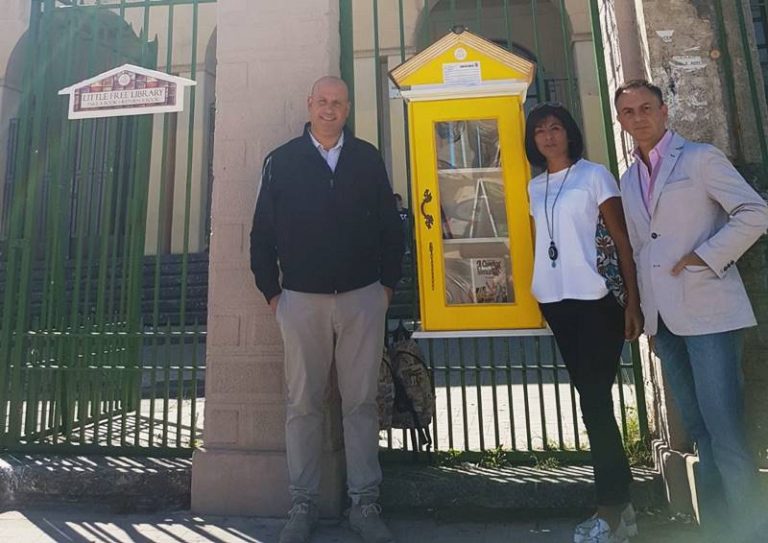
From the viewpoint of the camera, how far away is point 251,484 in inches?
129

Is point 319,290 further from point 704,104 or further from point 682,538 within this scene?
point 704,104

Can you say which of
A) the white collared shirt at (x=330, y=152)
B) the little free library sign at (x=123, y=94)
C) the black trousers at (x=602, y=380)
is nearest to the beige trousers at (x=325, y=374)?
the white collared shirt at (x=330, y=152)

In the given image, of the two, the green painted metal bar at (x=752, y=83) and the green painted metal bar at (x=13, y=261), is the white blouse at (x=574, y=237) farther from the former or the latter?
the green painted metal bar at (x=13, y=261)

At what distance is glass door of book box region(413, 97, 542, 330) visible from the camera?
3064 mm

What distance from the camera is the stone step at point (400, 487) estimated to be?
10.5ft

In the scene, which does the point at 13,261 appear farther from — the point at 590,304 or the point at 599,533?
the point at 599,533

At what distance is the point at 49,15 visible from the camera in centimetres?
436

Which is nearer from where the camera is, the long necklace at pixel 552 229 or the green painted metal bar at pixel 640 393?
the long necklace at pixel 552 229

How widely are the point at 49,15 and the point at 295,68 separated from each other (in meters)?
2.35

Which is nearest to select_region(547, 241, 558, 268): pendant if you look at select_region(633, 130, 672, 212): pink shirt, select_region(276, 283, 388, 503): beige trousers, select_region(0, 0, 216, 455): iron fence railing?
select_region(633, 130, 672, 212): pink shirt

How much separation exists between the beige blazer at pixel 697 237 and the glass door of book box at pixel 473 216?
650mm

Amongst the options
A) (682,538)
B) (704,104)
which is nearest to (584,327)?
(682,538)

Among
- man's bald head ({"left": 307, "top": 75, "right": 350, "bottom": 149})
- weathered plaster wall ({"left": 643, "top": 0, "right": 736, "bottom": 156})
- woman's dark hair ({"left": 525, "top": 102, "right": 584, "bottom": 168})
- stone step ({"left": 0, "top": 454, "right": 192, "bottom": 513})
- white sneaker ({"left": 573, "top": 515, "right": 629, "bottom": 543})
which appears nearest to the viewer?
white sneaker ({"left": 573, "top": 515, "right": 629, "bottom": 543})

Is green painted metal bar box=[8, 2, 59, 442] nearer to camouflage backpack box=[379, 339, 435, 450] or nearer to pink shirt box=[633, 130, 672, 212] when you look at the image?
camouflage backpack box=[379, 339, 435, 450]
